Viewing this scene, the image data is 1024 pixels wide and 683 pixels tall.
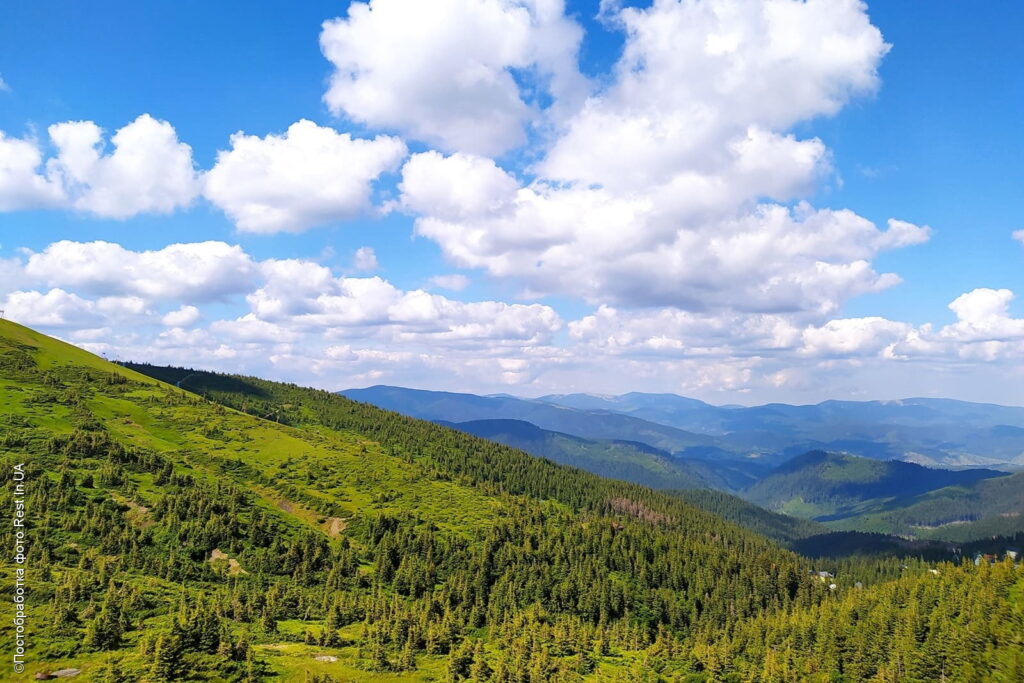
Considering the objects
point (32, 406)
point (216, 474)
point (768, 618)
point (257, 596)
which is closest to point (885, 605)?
point (768, 618)

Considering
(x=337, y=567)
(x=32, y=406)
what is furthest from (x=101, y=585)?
(x=32, y=406)

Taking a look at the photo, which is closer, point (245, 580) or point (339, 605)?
point (339, 605)

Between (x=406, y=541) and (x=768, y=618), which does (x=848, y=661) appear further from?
(x=406, y=541)

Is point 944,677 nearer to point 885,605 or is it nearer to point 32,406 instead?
point 885,605

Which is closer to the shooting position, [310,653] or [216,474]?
[310,653]

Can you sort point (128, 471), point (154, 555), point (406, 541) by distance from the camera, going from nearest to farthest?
point (154, 555) < point (128, 471) < point (406, 541)

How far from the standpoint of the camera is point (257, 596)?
116 metres

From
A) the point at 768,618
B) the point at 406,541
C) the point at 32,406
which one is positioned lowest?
the point at 768,618

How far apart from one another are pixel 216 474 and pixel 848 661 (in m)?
214

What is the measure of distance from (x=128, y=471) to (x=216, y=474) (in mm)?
38288

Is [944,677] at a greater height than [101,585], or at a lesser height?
lesser

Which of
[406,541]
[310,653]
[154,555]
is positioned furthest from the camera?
[406,541]

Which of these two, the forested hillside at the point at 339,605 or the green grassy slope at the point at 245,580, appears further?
the forested hillside at the point at 339,605

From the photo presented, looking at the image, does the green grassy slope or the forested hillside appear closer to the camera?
the green grassy slope
